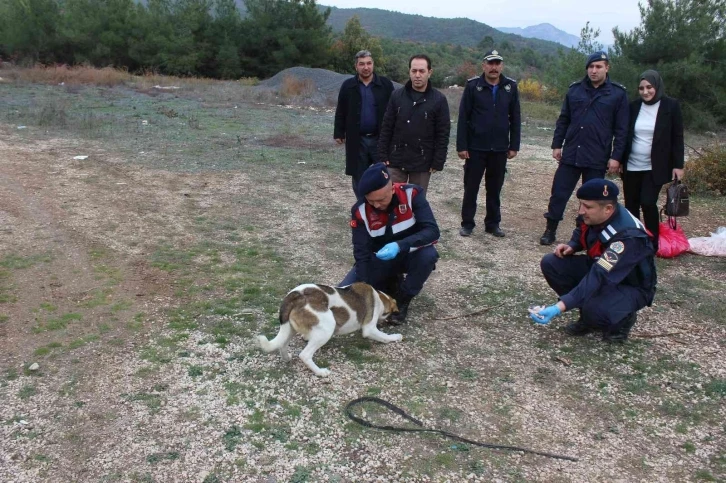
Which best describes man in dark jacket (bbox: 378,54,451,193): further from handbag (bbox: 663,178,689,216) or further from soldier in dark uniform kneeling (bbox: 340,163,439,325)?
handbag (bbox: 663,178,689,216)

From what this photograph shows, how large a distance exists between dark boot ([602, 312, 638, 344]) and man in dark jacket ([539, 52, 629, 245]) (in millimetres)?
1853

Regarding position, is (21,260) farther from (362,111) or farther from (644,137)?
(644,137)

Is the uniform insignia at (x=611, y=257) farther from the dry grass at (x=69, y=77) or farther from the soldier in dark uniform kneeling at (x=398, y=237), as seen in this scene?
the dry grass at (x=69, y=77)

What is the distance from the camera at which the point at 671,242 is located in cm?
530

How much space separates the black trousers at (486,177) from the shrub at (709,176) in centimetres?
369

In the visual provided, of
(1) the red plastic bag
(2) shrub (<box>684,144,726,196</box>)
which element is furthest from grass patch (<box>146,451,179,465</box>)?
(2) shrub (<box>684,144,726,196</box>)

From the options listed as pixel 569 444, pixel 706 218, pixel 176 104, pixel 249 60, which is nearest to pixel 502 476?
pixel 569 444

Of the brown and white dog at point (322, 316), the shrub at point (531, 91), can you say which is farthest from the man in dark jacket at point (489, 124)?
the shrub at point (531, 91)

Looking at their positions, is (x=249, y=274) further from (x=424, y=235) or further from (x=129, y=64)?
(x=129, y=64)

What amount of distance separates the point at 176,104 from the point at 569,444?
605 inches

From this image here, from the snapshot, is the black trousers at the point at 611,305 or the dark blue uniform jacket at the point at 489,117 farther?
the dark blue uniform jacket at the point at 489,117

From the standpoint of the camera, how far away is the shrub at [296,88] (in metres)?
19.7

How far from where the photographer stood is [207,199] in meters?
6.82

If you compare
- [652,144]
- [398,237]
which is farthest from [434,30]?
[398,237]
